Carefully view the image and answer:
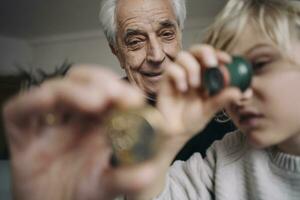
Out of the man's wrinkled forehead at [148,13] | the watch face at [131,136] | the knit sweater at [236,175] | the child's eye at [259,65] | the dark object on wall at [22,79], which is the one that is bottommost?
the knit sweater at [236,175]

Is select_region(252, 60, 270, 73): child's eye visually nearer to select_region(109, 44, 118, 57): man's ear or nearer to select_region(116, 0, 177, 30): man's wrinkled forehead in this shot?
select_region(116, 0, 177, 30): man's wrinkled forehead

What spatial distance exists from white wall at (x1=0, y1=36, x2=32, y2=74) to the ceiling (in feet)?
0.07

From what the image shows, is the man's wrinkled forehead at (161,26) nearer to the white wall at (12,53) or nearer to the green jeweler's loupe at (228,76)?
the white wall at (12,53)

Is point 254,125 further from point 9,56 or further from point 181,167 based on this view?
point 9,56

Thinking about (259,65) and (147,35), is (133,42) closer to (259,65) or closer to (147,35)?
(147,35)

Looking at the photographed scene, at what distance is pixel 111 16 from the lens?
3.62ft

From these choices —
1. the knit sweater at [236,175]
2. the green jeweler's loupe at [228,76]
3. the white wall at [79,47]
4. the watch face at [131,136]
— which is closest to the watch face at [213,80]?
the green jeweler's loupe at [228,76]

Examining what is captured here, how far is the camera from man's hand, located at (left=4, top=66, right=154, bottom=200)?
25 cm

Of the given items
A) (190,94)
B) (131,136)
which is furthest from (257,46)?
(131,136)

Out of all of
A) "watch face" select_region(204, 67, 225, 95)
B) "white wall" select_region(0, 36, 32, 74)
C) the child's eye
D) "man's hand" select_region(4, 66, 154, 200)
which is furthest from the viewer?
"white wall" select_region(0, 36, 32, 74)

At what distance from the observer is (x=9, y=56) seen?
96 cm

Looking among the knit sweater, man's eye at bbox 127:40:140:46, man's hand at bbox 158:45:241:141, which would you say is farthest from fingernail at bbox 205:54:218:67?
man's eye at bbox 127:40:140:46

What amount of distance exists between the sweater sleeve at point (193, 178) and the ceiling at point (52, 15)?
0.44m

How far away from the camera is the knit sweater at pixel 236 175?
61 centimetres
